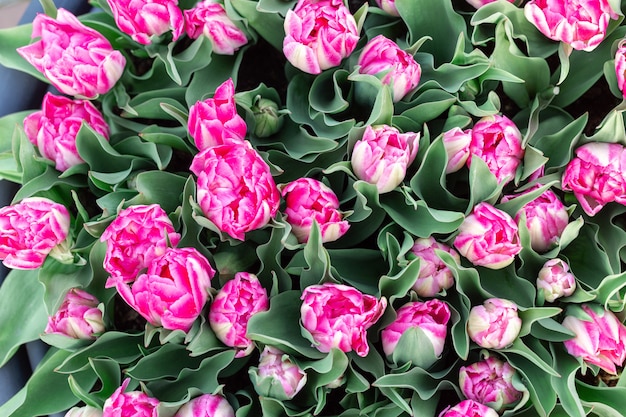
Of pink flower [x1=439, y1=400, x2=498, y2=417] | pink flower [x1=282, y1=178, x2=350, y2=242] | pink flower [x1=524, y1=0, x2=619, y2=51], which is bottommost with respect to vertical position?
pink flower [x1=439, y1=400, x2=498, y2=417]

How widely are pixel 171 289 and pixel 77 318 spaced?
125 millimetres

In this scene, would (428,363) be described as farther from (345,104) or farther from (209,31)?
(209,31)

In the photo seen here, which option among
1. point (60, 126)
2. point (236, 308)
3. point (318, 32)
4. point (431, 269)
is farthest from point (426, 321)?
point (60, 126)

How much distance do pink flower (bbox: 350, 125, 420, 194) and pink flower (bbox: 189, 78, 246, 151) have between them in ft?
0.33

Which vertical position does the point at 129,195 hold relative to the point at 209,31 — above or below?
below

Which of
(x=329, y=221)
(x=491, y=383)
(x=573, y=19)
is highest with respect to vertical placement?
(x=573, y=19)

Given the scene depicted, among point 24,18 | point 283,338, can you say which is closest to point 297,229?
point 283,338

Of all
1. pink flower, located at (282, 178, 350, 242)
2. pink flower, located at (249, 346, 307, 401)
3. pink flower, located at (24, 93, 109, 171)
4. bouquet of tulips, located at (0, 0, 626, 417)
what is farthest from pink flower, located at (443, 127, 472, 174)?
pink flower, located at (24, 93, 109, 171)

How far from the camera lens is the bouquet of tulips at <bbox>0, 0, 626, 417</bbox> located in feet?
1.80

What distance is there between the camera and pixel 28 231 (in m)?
0.59

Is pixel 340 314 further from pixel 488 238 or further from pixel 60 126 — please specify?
pixel 60 126

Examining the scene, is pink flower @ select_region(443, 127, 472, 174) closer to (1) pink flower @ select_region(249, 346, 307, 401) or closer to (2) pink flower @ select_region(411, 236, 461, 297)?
(2) pink flower @ select_region(411, 236, 461, 297)

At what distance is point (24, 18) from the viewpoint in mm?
773

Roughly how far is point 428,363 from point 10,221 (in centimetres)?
36
